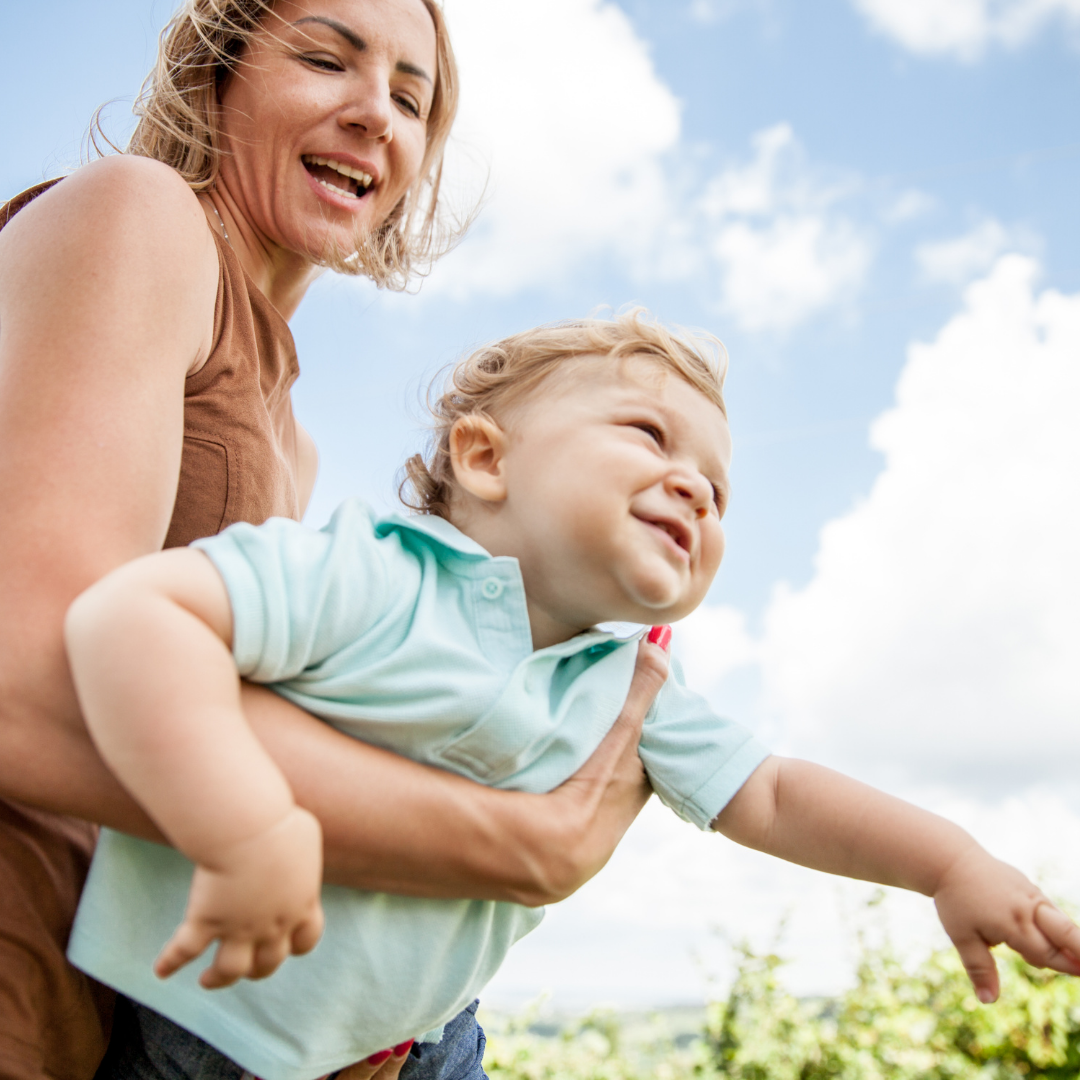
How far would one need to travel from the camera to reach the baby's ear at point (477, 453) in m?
1.49

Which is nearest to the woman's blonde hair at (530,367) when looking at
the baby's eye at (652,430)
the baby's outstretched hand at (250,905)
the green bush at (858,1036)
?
the baby's eye at (652,430)

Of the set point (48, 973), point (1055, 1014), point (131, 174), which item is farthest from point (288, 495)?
point (1055, 1014)

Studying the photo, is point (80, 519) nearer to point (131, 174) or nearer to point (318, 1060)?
point (131, 174)

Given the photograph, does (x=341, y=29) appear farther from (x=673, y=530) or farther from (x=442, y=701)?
(x=442, y=701)

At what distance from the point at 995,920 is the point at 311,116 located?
5.67ft

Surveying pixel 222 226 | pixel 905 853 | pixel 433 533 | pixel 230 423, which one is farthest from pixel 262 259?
pixel 905 853

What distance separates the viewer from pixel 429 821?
45.3 inches

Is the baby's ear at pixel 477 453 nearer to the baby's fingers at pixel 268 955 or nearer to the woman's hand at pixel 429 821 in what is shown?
the woman's hand at pixel 429 821

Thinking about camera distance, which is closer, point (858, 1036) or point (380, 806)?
point (380, 806)

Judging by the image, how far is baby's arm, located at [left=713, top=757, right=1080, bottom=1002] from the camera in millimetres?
1303

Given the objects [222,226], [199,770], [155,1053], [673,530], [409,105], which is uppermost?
[409,105]

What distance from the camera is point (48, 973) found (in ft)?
3.97

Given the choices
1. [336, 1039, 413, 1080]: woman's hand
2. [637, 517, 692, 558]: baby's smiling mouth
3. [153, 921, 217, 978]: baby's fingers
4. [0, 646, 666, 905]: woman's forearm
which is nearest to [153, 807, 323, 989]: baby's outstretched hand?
[153, 921, 217, 978]: baby's fingers

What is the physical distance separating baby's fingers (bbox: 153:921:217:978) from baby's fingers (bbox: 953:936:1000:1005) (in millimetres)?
975
